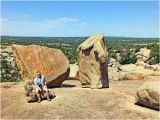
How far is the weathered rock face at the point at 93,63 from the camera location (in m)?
24.6

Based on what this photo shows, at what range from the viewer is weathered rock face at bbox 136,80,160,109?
19.6 meters

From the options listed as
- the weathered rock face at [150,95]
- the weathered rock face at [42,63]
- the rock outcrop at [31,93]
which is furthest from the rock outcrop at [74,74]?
the weathered rock face at [150,95]

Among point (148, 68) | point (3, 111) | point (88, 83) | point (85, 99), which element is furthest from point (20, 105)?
point (148, 68)

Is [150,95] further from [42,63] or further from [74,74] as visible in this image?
[74,74]

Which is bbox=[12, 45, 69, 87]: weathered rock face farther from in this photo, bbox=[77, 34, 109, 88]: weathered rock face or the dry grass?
the dry grass

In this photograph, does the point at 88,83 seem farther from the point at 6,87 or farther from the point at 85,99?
the point at 6,87

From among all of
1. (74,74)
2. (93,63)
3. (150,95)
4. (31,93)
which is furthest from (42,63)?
(74,74)

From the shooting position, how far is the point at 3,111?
19.9 metres

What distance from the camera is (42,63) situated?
24891mm

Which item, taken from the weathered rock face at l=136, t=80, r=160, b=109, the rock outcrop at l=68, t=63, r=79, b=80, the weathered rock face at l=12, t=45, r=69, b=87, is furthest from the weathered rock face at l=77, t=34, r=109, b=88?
the rock outcrop at l=68, t=63, r=79, b=80

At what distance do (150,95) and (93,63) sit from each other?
5799 mm

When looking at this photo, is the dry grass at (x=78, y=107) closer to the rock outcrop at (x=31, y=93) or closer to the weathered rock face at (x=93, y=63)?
the rock outcrop at (x=31, y=93)

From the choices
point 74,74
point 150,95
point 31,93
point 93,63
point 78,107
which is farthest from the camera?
point 74,74

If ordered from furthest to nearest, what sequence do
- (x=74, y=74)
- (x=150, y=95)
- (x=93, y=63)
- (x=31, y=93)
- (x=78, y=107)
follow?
(x=74, y=74) → (x=93, y=63) → (x=31, y=93) → (x=150, y=95) → (x=78, y=107)
